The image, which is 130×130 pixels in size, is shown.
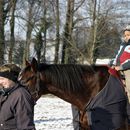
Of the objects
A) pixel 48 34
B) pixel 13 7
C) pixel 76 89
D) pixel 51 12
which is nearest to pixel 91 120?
pixel 76 89

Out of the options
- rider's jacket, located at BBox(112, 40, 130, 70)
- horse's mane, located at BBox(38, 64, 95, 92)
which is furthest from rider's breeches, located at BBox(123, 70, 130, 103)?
horse's mane, located at BBox(38, 64, 95, 92)

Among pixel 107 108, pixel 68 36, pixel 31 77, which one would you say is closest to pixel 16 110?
pixel 31 77

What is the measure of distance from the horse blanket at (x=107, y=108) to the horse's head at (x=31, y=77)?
79cm

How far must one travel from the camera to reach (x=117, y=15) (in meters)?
25.9

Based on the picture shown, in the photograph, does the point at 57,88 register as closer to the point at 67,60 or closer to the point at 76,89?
the point at 76,89

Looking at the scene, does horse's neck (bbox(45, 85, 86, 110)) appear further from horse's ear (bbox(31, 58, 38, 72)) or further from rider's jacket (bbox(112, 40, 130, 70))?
rider's jacket (bbox(112, 40, 130, 70))

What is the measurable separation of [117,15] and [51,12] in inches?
284

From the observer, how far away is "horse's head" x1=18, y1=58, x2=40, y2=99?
5027 millimetres

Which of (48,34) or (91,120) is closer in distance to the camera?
(91,120)

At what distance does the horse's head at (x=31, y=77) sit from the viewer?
5.03 m

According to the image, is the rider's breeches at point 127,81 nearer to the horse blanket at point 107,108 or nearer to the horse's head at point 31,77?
the horse blanket at point 107,108

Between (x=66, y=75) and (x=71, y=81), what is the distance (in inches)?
4.5

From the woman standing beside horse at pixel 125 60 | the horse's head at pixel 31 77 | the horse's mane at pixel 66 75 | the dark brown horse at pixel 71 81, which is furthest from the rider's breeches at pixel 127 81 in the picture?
the horse's head at pixel 31 77

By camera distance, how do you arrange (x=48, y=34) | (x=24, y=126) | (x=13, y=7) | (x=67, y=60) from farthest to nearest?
(x=48, y=34) → (x=67, y=60) → (x=13, y=7) → (x=24, y=126)
